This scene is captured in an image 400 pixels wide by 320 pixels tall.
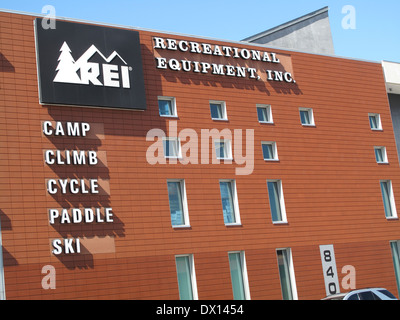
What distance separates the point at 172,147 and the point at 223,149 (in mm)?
3270

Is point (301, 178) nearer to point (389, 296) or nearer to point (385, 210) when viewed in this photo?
point (385, 210)

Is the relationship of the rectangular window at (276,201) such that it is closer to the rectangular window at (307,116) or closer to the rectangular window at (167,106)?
the rectangular window at (307,116)

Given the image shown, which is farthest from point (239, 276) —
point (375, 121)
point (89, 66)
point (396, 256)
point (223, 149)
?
point (375, 121)

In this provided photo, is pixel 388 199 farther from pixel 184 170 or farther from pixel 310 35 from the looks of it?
pixel 184 170

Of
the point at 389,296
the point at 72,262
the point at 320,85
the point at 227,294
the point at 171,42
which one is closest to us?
the point at 389,296

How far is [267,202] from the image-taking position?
1325 inches

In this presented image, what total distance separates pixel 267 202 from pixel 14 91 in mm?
14995

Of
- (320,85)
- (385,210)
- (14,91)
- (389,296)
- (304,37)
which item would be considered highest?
(304,37)

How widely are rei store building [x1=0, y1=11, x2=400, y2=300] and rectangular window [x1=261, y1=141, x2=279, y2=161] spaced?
10cm

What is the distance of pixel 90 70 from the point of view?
2959cm

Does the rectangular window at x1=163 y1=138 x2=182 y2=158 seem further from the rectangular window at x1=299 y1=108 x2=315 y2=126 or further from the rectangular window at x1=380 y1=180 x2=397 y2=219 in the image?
the rectangular window at x1=380 y1=180 x2=397 y2=219

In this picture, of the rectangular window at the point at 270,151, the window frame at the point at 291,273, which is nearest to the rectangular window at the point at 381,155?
the rectangular window at the point at 270,151

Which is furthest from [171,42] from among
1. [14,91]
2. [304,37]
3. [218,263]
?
[304,37]

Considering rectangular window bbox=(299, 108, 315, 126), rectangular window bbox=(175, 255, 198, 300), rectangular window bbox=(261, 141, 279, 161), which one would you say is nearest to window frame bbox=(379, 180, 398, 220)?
rectangular window bbox=(299, 108, 315, 126)
